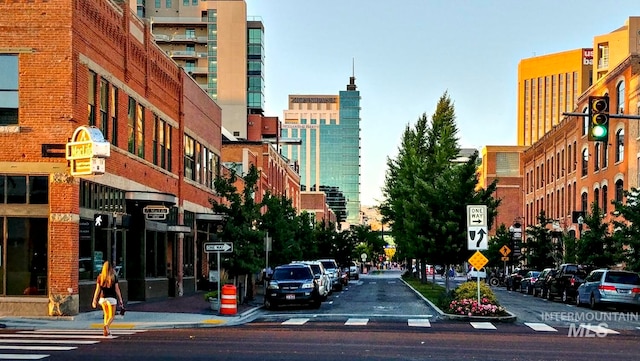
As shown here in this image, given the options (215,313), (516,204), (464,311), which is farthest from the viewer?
(516,204)

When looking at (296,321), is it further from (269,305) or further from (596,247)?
(596,247)

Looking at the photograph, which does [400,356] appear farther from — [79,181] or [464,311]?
[79,181]

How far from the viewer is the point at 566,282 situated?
38906 mm

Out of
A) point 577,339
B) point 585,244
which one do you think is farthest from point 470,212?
point 585,244

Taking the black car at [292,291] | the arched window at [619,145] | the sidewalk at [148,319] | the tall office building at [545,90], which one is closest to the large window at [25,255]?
the sidewalk at [148,319]

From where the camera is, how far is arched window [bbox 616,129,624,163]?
5247 cm

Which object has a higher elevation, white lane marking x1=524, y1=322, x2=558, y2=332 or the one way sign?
the one way sign

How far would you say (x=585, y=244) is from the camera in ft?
148

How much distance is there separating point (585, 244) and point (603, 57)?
39.0 meters

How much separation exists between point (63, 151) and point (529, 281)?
32783mm

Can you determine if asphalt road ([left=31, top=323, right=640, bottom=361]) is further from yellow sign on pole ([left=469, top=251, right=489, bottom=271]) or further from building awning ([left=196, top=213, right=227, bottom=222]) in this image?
building awning ([left=196, top=213, right=227, bottom=222])

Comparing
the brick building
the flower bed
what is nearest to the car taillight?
the flower bed

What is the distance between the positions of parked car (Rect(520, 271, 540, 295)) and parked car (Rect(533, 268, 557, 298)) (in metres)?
1.61

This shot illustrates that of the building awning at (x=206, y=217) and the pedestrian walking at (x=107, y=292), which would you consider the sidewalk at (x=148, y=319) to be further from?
the building awning at (x=206, y=217)
